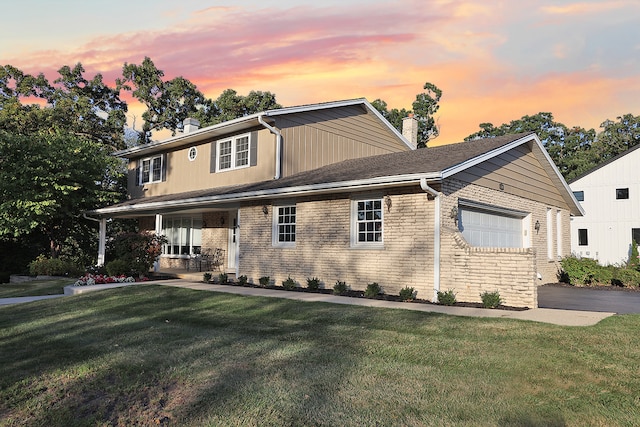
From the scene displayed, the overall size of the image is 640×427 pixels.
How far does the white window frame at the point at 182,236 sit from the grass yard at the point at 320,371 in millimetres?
11174

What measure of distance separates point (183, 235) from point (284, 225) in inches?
309

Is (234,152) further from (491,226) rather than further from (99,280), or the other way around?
(491,226)

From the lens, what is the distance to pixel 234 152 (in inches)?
641

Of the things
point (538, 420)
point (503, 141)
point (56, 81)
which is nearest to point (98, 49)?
point (503, 141)

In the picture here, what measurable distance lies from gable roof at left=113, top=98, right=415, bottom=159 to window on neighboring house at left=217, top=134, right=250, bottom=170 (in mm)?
322

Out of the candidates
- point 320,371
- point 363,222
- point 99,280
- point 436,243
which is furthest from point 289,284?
point 320,371

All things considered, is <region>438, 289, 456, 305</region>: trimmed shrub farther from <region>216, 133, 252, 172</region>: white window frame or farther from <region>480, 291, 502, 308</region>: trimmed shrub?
<region>216, 133, 252, 172</region>: white window frame

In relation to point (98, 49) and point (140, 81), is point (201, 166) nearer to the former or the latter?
point (98, 49)

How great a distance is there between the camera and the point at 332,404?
3791mm

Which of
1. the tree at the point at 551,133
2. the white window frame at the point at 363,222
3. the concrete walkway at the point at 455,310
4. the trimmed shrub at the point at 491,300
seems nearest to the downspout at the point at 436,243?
the concrete walkway at the point at 455,310

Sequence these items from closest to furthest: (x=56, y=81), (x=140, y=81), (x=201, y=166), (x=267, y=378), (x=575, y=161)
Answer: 1. (x=267, y=378)
2. (x=201, y=166)
3. (x=56, y=81)
4. (x=140, y=81)
5. (x=575, y=161)

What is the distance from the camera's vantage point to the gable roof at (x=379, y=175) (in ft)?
33.3

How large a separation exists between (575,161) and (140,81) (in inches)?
1375

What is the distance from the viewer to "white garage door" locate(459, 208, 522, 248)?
11617mm
